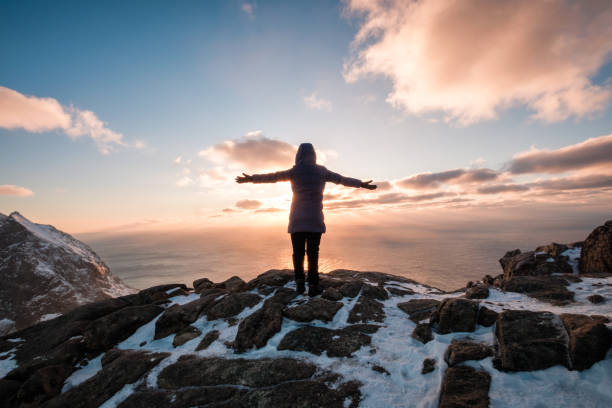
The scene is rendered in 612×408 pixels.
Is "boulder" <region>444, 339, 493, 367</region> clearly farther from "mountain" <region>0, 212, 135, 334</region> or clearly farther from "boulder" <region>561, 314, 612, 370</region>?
"mountain" <region>0, 212, 135, 334</region>

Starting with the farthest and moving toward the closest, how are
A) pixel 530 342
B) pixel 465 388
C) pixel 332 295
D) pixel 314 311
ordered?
pixel 332 295, pixel 314 311, pixel 530 342, pixel 465 388

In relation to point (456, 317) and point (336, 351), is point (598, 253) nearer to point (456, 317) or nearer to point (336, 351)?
point (456, 317)

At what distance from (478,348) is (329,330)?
3.08m

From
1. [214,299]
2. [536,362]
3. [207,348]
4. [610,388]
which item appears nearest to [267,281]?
[214,299]

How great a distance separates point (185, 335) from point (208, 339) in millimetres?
999

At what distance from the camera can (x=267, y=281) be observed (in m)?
9.01

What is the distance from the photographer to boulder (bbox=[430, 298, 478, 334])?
518 cm

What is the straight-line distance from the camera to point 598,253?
10.2 metres

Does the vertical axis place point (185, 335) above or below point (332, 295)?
below

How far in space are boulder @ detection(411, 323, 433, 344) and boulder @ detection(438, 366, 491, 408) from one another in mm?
1112

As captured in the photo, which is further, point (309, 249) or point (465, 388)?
point (309, 249)

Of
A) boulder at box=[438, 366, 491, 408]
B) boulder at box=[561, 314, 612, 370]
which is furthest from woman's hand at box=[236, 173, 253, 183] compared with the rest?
boulder at box=[561, 314, 612, 370]

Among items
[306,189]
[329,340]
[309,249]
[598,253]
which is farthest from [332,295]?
[598,253]

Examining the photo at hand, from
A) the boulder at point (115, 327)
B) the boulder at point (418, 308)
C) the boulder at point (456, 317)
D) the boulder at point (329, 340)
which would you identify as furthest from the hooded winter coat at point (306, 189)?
the boulder at point (115, 327)
